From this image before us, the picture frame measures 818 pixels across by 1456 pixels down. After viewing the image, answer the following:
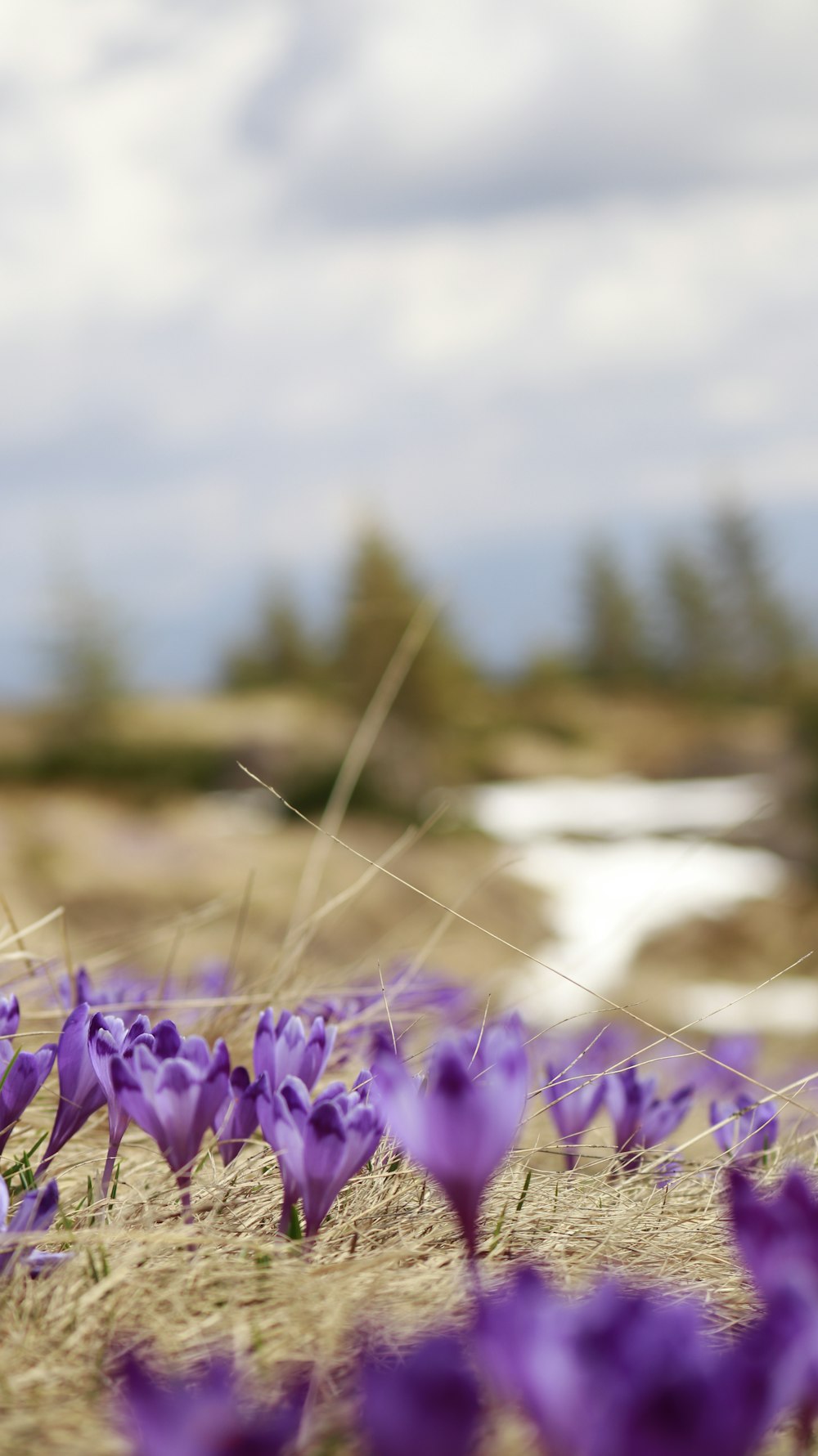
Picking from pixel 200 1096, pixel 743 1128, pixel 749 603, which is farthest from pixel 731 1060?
pixel 749 603

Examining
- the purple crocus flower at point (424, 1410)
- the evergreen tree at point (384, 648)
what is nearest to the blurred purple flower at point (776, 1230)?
the purple crocus flower at point (424, 1410)

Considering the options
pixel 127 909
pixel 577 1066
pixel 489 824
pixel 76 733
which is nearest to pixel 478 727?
pixel 489 824

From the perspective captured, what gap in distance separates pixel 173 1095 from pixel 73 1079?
17 cm

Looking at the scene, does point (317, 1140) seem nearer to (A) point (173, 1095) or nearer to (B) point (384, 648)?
(A) point (173, 1095)

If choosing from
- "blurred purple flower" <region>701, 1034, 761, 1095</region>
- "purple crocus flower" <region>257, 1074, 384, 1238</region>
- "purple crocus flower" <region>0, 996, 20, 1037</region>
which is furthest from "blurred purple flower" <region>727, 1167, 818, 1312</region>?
"blurred purple flower" <region>701, 1034, 761, 1095</region>

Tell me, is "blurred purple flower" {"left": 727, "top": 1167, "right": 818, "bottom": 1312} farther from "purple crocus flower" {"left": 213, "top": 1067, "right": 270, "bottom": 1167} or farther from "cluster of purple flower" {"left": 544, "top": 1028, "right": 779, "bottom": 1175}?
"cluster of purple flower" {"left": 544, "top": 1028, "right": 779, "bottom": 1175}

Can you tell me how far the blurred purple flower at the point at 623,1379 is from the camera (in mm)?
601

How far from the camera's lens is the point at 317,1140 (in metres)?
1.14

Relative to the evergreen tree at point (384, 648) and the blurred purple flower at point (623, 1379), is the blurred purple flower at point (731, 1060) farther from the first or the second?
the evergreen tree at point (384, 648)

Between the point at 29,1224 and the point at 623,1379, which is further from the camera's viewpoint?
the point at 29,1224

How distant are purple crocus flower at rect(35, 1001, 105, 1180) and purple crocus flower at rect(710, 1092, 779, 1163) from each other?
0.79 meters

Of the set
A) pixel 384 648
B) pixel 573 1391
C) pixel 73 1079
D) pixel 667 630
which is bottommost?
pixel 573 1391

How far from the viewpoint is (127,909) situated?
18062 mm

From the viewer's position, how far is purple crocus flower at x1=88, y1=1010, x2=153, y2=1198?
1248 millimetres
